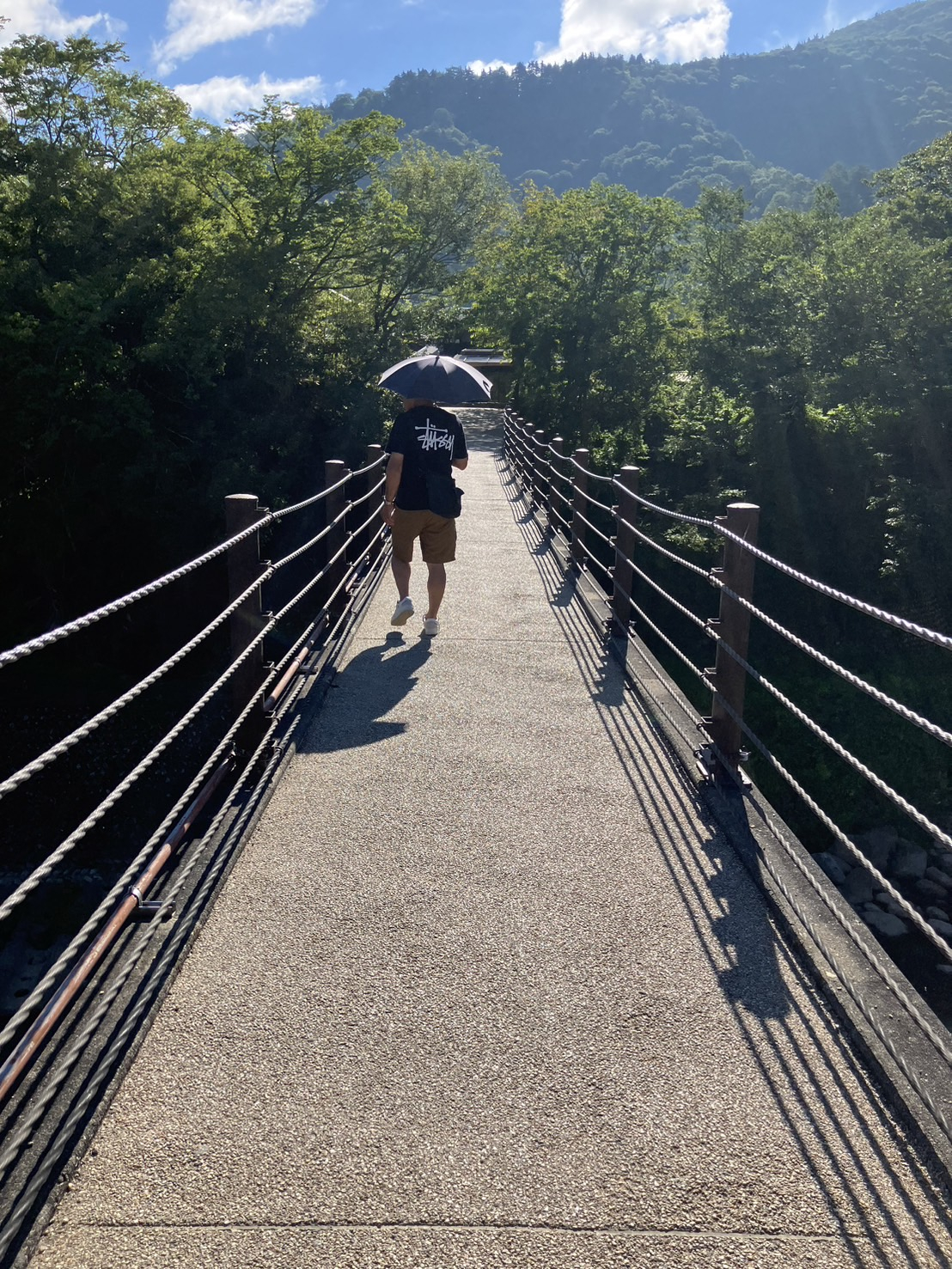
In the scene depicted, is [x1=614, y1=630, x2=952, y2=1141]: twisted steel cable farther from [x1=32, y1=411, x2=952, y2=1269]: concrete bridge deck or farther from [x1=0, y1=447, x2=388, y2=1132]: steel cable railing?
[x1=0, y1=447, x2=388, y2=1132]: steel cable railing

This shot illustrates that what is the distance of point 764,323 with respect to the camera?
95.9 feet

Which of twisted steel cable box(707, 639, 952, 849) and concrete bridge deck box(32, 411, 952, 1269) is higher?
twisted steel cable box(707, 639, 952, 849)

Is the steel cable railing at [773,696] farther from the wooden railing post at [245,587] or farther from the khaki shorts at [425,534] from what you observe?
the wooden railing post at [245,587]

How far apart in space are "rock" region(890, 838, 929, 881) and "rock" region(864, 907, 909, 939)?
7.16 feet

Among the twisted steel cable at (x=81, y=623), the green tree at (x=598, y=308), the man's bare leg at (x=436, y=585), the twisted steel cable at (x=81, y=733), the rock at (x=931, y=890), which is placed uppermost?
the green tree at (x=598, y=308)

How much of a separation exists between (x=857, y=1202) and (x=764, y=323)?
95.4 feet

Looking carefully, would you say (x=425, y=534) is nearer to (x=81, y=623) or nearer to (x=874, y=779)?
(x=874, y=779)

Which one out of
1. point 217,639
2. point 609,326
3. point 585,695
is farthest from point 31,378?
point 585,695

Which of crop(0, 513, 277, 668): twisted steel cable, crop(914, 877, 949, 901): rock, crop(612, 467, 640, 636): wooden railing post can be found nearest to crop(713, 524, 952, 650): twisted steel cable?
crop(0, 513, 277, 668): twisted steel cable

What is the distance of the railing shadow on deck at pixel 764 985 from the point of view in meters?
2.55

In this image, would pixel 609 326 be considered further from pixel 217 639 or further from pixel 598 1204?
pixel 598 1204

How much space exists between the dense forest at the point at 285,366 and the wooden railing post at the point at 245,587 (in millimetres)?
17107

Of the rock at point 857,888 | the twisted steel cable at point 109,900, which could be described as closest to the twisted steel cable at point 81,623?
the twisted steel cable at point 109,900

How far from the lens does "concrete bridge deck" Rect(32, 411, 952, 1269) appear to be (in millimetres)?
2400
